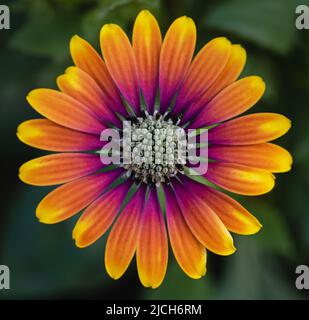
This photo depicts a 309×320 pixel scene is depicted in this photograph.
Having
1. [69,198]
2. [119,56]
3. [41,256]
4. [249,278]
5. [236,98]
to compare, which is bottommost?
[249,278]

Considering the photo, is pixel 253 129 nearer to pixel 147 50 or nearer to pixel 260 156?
pixel 260 156

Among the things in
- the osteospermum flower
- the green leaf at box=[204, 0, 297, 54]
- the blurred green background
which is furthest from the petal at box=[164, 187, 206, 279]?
the green leaf at box=[204, 0, 297, 54]

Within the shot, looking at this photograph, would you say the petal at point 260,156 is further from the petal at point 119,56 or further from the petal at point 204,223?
the petal at point 119,56

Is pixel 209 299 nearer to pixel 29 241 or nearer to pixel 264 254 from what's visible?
pixel 264 254

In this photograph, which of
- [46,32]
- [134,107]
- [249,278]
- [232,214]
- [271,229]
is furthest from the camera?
[249,278]

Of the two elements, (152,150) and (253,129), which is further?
(152,150)

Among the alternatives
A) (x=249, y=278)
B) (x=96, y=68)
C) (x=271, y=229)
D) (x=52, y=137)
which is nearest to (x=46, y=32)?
(x=96, y=68)
